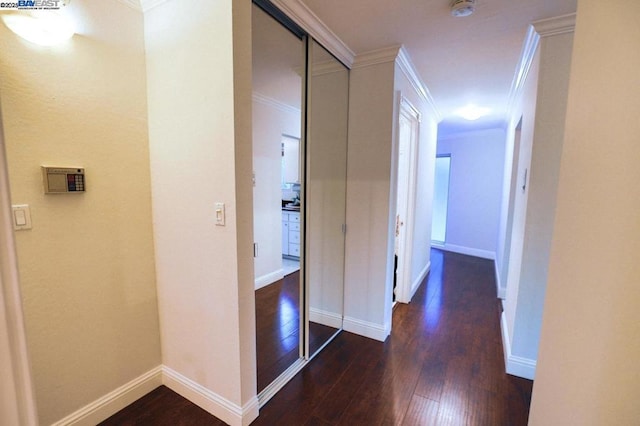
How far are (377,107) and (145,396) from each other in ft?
8.81

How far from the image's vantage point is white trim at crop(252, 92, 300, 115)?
1.98 meters

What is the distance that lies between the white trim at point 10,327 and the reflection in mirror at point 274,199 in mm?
1649

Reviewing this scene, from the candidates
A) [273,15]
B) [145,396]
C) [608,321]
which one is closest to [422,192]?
[273,15]

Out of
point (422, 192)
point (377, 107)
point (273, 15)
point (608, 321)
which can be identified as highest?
point (273, 15)

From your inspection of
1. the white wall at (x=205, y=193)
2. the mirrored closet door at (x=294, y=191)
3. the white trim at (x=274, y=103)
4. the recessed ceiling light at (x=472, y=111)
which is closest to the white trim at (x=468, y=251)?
the recessed ceiling light at (x=472, y=111)

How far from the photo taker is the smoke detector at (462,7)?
1648mm

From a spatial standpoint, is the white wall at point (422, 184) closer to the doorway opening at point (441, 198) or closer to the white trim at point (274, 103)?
the white trim at point (274, 103)

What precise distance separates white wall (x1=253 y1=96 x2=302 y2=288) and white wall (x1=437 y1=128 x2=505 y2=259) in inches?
184

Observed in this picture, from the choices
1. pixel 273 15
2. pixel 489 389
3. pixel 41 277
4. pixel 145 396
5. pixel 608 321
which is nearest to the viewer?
pixel 608 321

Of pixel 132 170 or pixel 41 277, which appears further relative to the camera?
pixel 132 170

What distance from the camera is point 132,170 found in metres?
1.75

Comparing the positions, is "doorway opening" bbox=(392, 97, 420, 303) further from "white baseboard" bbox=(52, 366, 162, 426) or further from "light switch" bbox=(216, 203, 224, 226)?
"white baseboard" bbox=(52, 366, 162, 426)

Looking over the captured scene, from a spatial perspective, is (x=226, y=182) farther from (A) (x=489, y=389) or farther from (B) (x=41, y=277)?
(A) (x=489, y=389)

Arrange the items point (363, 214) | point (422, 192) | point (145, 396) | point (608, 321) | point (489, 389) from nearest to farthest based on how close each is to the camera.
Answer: point (608, 321)
point (145, 396)
point (489, 389)
point (363, 214)
point (422, 192)
